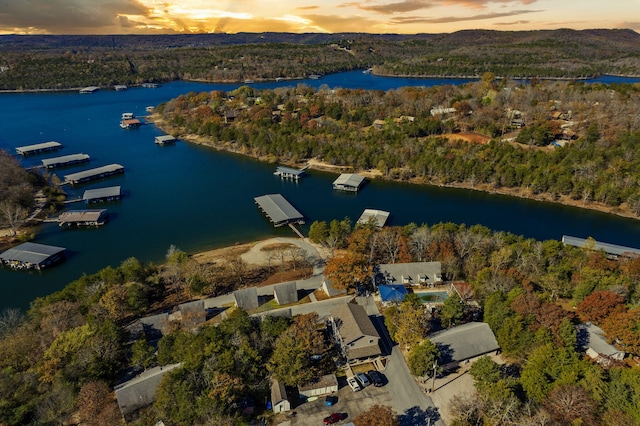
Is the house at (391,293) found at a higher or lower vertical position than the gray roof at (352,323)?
lower

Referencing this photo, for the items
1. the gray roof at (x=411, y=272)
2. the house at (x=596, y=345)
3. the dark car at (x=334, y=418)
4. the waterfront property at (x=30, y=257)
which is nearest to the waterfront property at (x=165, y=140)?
the waterfront property at (x=30, y=257)

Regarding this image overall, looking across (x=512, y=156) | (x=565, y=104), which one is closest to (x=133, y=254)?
(x=512, y=156)

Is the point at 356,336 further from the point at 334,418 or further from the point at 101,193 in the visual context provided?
the point at 101,193

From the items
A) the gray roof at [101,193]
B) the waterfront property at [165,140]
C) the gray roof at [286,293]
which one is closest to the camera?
the gray roof at [286,293]

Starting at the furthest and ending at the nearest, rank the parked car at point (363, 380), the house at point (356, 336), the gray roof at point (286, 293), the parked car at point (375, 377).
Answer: the gray roof at point (286, 293) → the house at point (356, 336) → the parked car at point (375, 377) → the parked car at point (363, 380)

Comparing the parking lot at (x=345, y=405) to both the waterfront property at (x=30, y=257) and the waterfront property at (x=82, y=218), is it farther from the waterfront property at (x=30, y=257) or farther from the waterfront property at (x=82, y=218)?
the waterfront property at (x=82, y=218)

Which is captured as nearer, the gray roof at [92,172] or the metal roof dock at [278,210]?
the metal roof dock at [278,210]

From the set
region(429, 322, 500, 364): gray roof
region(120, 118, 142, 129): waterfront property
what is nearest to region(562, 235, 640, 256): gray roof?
region(429, 322, 500, 364): gray roof
